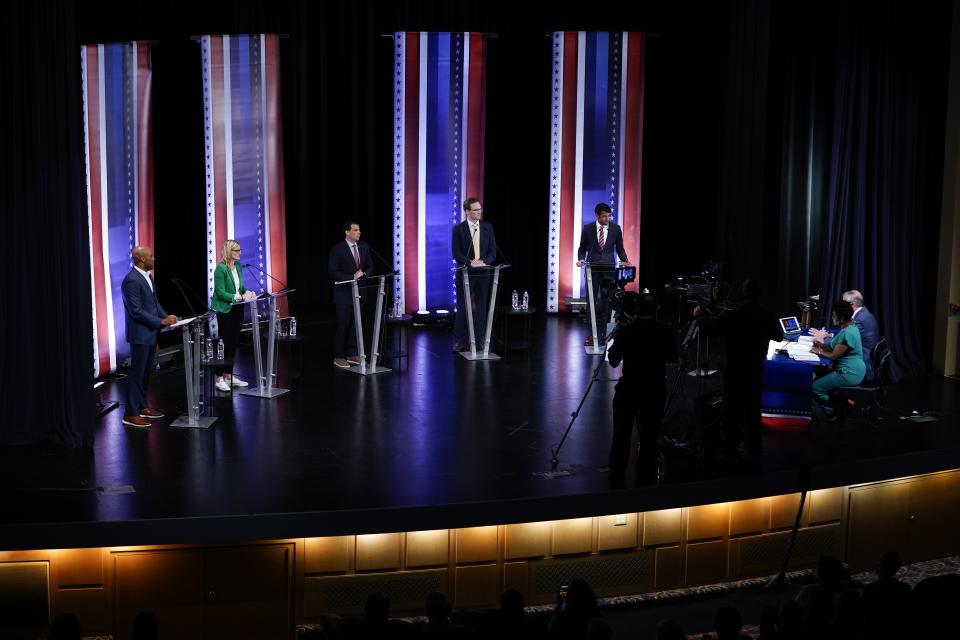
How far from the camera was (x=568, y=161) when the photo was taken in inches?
494

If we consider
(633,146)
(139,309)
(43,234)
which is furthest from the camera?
(633,146)

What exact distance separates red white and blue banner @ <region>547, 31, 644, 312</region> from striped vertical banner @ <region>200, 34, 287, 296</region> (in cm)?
314

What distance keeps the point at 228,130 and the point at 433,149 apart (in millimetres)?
2260

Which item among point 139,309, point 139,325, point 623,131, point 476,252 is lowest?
point 139,325

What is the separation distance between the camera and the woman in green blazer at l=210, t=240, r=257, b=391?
8.78 m

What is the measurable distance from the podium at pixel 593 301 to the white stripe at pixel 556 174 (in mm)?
1947

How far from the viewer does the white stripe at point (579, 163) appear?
1237 centimetres

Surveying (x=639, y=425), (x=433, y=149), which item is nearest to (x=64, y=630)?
(x=639, y=425)

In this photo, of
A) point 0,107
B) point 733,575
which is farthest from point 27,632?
point 733,575

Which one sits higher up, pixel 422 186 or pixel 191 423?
pixel 422 186

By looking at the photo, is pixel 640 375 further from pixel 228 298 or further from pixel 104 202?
pixel 104 202

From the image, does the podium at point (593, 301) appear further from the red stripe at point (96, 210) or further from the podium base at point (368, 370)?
the red stripe at point (96, 210)

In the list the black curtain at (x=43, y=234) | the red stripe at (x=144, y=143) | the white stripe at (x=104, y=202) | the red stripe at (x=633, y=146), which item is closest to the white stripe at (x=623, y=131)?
the red stripe at (x=633, y=146)

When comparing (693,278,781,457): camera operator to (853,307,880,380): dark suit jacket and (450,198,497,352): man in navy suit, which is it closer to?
(853,307,880,380): dark suit jacket
